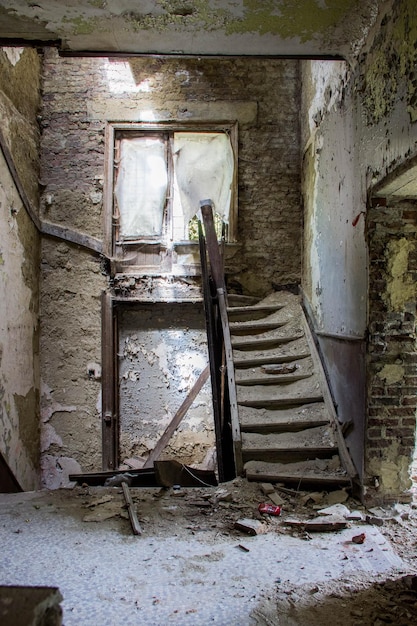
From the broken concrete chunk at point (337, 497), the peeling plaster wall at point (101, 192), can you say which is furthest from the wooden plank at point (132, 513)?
the peeling plaster wall at point (101, 192)

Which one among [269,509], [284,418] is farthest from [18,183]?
[269,509]

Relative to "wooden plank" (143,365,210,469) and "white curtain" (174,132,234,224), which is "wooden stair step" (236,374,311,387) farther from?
"white curtain" (174,132,234,224)

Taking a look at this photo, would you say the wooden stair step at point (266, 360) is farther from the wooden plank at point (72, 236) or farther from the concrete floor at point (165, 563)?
the wooden plank at point (72, 236)

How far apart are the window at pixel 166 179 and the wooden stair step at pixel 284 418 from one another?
2.38m

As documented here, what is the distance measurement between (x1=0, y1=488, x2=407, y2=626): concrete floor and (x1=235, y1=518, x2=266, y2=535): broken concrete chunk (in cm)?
4

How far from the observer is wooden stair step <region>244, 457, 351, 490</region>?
316 centimetres

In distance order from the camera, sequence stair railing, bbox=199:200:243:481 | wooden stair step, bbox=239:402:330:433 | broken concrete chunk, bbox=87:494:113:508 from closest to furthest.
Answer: broken concrete chunk, bbox=87:494:113:508
wooden stair step, bbox=239:402:330:433
stair railing, bbox=199:200:243:481

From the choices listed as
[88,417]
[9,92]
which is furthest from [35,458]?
[9,92]

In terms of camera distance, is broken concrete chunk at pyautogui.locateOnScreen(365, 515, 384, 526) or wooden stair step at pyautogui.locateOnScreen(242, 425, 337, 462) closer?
broken concrete chunk at pyautogui.locateOnScreen(365, 515, 384, 526)

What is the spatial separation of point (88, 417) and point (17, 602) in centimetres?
439

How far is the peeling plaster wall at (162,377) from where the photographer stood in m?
5.52

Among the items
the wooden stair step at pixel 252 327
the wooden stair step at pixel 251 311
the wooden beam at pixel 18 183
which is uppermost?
the wooden beam at pixel 18 183

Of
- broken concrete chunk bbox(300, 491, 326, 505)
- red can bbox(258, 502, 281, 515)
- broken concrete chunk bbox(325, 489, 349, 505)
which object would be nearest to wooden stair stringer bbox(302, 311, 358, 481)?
broken concrete chunk bbox(325, 489, 349, 505)

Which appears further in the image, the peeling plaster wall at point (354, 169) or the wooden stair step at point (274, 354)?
the wooden stair step at point (274, 354)
